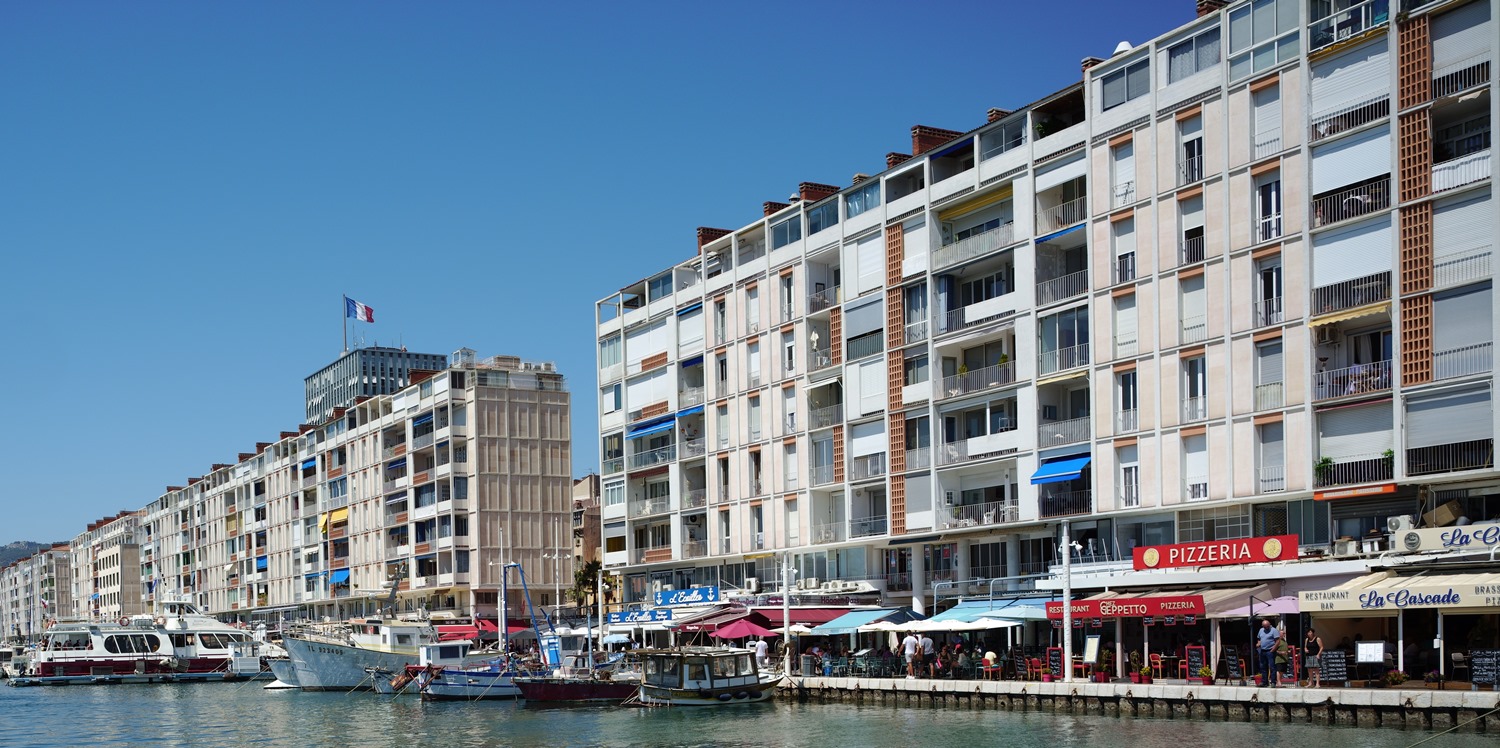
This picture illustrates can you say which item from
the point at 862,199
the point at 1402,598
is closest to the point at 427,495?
the point at 862,199

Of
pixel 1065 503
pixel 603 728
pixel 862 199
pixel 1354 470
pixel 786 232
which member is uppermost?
pixel 862 199

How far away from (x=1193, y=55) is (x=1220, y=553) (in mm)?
16312

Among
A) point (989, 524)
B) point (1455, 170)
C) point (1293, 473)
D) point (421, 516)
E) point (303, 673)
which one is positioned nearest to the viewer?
point (1455, 170)

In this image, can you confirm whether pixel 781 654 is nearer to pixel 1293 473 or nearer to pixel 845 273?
pixel 845 273

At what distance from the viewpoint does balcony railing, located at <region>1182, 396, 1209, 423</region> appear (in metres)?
52.1

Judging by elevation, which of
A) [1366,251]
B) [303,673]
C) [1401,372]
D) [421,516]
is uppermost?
[1366,251]

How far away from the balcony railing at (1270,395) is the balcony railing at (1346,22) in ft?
33.5

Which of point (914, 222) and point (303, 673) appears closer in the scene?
point (914, 222)

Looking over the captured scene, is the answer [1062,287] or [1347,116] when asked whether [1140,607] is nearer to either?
[1062,287]

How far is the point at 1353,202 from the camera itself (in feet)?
156

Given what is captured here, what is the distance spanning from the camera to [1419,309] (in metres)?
45.5

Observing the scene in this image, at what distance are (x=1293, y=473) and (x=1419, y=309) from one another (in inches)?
247

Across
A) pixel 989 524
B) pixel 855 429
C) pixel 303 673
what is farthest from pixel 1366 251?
pixel 303 673

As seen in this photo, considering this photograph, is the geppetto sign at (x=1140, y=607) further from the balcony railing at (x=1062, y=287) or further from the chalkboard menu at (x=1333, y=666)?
the balcony railing at (x=1062, y=287)
